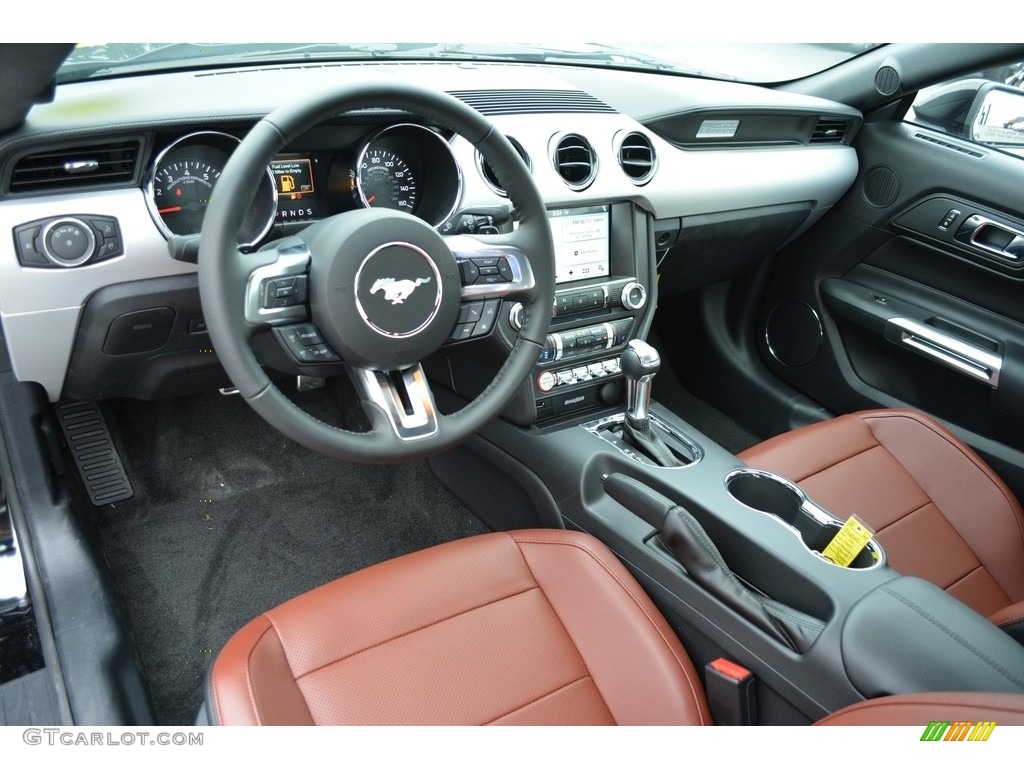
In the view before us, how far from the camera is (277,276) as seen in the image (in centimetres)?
116

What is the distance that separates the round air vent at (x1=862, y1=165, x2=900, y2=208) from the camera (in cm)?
241

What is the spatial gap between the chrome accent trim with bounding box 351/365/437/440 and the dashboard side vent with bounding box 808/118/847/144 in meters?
1.75

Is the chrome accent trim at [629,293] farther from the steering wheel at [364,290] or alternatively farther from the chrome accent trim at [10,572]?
the chrome accent trim at [10,572]

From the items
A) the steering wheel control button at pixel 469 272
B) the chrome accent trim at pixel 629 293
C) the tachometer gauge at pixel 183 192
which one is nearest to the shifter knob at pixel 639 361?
the chrome accent trim at pixel 629 293

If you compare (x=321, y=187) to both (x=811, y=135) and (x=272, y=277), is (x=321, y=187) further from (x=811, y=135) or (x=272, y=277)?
(x=811, y=135)

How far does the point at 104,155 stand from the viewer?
141 cm

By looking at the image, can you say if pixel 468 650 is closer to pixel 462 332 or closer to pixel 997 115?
pixel 462 332

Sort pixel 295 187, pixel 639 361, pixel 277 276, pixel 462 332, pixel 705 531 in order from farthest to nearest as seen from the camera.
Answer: pixel 639 361, pixel 295 187, pixel 705 531, pixel 462 332, pixel 277 276

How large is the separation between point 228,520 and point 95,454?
0.37 m

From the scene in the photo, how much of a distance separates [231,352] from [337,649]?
470mm

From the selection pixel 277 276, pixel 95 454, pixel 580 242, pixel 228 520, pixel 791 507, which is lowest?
pixel 228 520

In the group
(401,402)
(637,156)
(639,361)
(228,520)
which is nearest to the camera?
(401,402)

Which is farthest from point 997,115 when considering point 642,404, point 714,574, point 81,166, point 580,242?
point 81,166

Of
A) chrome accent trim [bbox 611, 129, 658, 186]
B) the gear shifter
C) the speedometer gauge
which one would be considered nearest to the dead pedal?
the speedometer gauge
